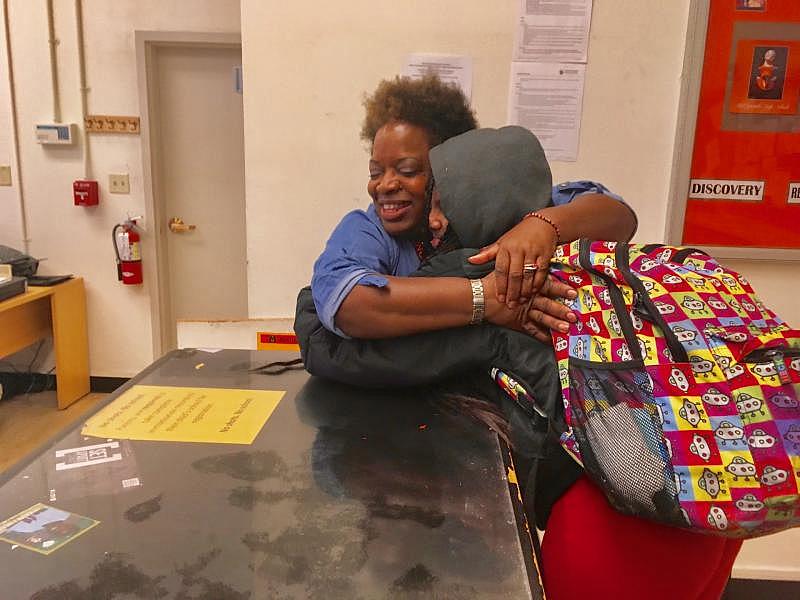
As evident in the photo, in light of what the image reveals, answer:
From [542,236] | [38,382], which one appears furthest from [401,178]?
[38,382]

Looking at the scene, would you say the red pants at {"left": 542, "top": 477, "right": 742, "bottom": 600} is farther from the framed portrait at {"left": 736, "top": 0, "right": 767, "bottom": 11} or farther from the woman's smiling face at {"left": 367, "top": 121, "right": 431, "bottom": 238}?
the framed portrait at {"left": 736, "top": 0, "right": 767, "bottom": 11}

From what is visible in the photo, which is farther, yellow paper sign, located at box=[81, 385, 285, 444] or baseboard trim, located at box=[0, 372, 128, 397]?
baseboard trim, located at box=[0, 372, 128, 397]

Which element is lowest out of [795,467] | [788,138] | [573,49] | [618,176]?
[795,467]

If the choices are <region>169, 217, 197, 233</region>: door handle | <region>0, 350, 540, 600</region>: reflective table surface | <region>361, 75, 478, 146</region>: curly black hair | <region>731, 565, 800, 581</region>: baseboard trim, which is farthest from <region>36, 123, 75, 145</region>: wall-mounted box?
<region>731, 565, 800, 581</region>: baseboard trim

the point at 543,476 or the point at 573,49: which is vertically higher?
the point at 573,49

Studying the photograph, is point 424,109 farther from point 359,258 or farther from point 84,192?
point 84,192

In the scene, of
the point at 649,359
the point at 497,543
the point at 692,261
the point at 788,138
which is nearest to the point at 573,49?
the point at 788,138

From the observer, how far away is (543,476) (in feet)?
2.98

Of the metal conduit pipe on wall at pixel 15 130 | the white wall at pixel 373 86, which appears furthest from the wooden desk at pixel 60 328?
the white wall at pixel 373 86

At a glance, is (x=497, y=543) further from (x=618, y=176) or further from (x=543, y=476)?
(x=618, y=176)

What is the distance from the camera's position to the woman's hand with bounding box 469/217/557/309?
36.7 inches

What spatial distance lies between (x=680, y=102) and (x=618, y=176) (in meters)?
0.27

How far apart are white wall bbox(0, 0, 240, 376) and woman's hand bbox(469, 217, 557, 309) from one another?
300 cm

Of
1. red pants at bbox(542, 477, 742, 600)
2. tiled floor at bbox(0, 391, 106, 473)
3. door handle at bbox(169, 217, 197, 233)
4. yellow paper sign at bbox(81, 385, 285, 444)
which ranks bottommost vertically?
tiled floor at bbox(0, 391, 106, 473)
